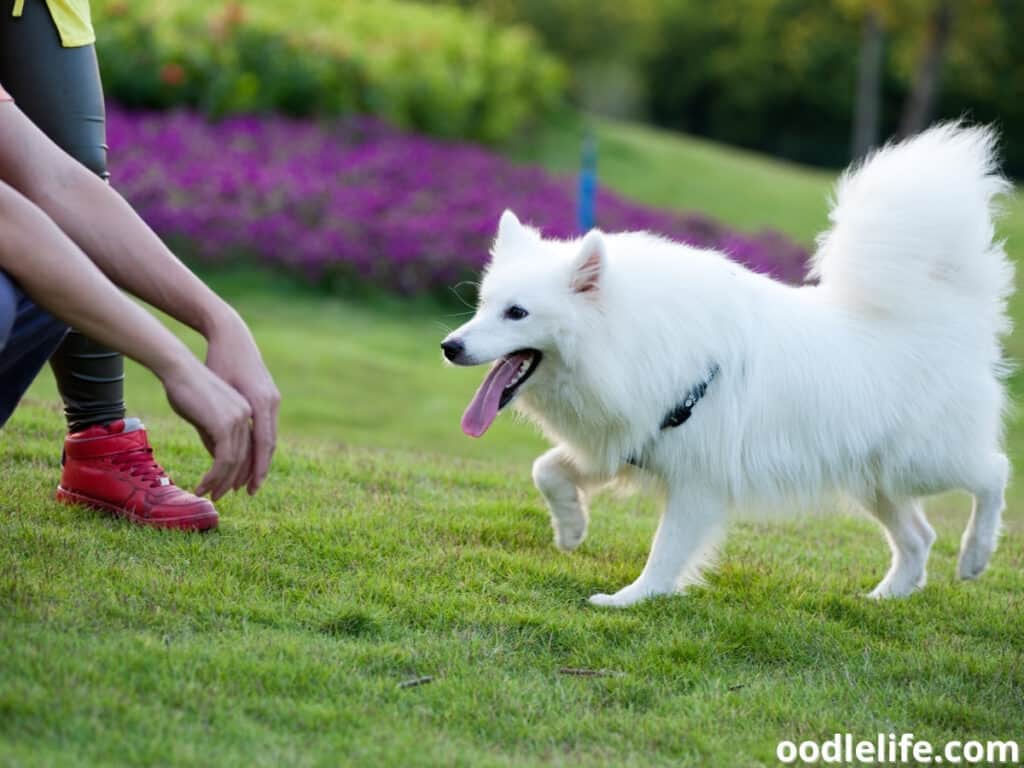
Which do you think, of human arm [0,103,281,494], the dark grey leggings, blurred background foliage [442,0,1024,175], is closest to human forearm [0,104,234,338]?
human arm [0,103,281,494]

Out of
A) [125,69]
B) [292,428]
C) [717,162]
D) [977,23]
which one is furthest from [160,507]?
[977,23]

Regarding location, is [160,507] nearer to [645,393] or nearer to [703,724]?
[645,393]

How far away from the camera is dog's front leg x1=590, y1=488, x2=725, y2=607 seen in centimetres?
372

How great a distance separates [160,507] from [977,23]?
18932 millimetres

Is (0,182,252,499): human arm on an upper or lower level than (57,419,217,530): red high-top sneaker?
upper

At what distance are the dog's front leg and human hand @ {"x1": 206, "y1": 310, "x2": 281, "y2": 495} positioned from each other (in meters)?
1.91

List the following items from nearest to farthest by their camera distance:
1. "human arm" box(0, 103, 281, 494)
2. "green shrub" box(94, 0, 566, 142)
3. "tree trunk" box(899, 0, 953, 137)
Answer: "human arm" box(0, 103, 281, 494)
"green shrub" box(94, 0, 566, 142)
"tree trunk" box(899, 0, 953, 137)

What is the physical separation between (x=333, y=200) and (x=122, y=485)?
8537mm

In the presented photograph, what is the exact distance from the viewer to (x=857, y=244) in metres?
3.98

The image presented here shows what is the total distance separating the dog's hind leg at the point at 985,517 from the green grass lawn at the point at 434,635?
0.12 m

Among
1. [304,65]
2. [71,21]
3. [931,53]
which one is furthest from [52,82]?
[931,53]

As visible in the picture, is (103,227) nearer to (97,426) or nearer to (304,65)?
(97,426)

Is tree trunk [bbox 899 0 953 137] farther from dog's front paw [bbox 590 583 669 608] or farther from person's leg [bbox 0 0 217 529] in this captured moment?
person's leg [bbox 0 0 217 529]

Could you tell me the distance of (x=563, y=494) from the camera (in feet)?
13.1
